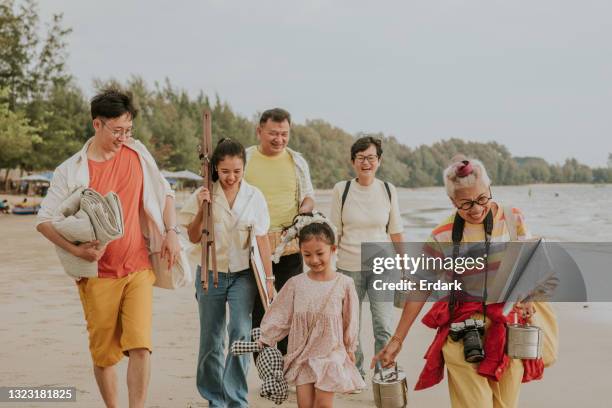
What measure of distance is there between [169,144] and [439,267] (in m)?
68.9

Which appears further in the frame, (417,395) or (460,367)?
(417,395)

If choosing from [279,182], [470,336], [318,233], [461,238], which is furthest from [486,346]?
[279,182]

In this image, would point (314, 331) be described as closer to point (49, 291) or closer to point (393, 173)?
point (49, 291)

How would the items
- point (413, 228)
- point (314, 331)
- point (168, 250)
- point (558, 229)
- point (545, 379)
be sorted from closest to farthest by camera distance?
point (314, 331), point (168, 250), point (545, 379), point (413, 228), point (558, 229)

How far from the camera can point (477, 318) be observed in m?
3.20

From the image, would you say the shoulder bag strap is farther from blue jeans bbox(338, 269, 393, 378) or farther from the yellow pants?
blue jeans bbox(338, 269, 393, 378)

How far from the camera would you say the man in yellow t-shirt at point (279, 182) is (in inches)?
204

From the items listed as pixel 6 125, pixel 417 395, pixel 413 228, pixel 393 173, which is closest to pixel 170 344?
pixel 417 395

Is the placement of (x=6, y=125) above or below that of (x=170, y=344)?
above

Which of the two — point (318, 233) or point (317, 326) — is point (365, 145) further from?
point (317, 326)

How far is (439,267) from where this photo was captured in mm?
3312

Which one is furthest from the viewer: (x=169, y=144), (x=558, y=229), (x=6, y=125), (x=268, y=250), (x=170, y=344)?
(x=169, y=144)

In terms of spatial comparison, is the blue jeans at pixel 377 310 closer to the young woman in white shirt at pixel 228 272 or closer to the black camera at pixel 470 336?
the young woman in white shirt at pixel 228 272

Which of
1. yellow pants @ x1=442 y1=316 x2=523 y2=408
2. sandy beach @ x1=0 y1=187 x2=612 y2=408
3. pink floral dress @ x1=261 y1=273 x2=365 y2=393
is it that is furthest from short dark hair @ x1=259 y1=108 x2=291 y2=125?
yellow pants @ x1=442 y1=316 x2=523 y2=408
